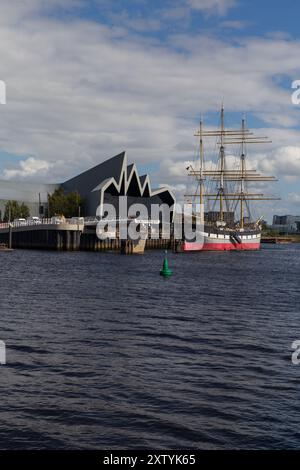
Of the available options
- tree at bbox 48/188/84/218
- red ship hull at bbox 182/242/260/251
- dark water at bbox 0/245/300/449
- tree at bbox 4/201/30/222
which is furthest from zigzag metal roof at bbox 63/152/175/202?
dark water at bbox 0/245/300/449

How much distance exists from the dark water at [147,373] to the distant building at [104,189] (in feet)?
299

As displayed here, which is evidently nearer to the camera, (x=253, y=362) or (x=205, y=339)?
(x=253, y=362)

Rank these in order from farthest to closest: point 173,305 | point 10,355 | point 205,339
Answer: point 173,305
point 205,339
point 10,355

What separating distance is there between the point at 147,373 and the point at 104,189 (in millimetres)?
106657

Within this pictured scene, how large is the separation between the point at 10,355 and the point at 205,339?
7.68 m

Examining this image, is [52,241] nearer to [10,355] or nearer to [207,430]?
[10,355]

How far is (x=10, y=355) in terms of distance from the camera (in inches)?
762

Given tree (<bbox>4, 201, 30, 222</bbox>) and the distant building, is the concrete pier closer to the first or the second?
the distant building

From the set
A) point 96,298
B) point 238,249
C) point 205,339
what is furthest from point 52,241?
point 205,339

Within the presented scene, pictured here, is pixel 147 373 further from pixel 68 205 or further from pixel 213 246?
pixel 68 205

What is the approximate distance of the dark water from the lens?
42.4 feet

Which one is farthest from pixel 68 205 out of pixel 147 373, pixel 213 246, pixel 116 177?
pixel 147 373

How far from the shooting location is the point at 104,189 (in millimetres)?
123000
